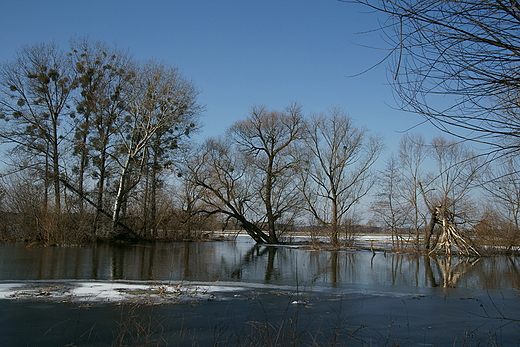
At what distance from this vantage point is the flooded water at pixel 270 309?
Answer: 201 inches

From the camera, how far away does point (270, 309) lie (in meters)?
7.07

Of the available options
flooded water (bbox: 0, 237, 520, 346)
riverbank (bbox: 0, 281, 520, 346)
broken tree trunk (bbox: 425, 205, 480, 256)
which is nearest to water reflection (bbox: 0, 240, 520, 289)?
flooded water (bbox: 0, 237, 520, 346)

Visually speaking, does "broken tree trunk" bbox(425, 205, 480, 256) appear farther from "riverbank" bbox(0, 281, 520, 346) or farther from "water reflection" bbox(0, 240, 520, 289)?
"riverbank" bbox(0, 281, 520, 346)

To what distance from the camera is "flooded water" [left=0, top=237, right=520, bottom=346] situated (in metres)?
5.10

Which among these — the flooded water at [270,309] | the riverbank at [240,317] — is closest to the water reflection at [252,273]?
the flooded water at [270,309]

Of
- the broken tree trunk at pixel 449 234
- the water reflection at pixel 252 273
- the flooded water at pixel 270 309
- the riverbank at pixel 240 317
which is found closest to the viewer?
the riverbank at pixel 240 317

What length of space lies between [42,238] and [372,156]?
21.9 metres

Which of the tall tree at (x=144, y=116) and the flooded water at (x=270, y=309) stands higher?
the tall tree at (x=144, y=116)

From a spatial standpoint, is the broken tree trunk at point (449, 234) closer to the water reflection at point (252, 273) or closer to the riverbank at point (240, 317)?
the water reflection at point (252, 273)

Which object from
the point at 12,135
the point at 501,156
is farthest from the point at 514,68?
the point at 12,135

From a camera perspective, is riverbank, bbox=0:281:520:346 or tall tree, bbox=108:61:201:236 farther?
tall tree, bbox=108:61:201:236

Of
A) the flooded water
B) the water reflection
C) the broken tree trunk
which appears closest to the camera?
the flooded water

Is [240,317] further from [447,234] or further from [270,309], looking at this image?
[447,234]

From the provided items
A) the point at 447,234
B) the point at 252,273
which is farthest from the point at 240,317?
the point at 447,234
